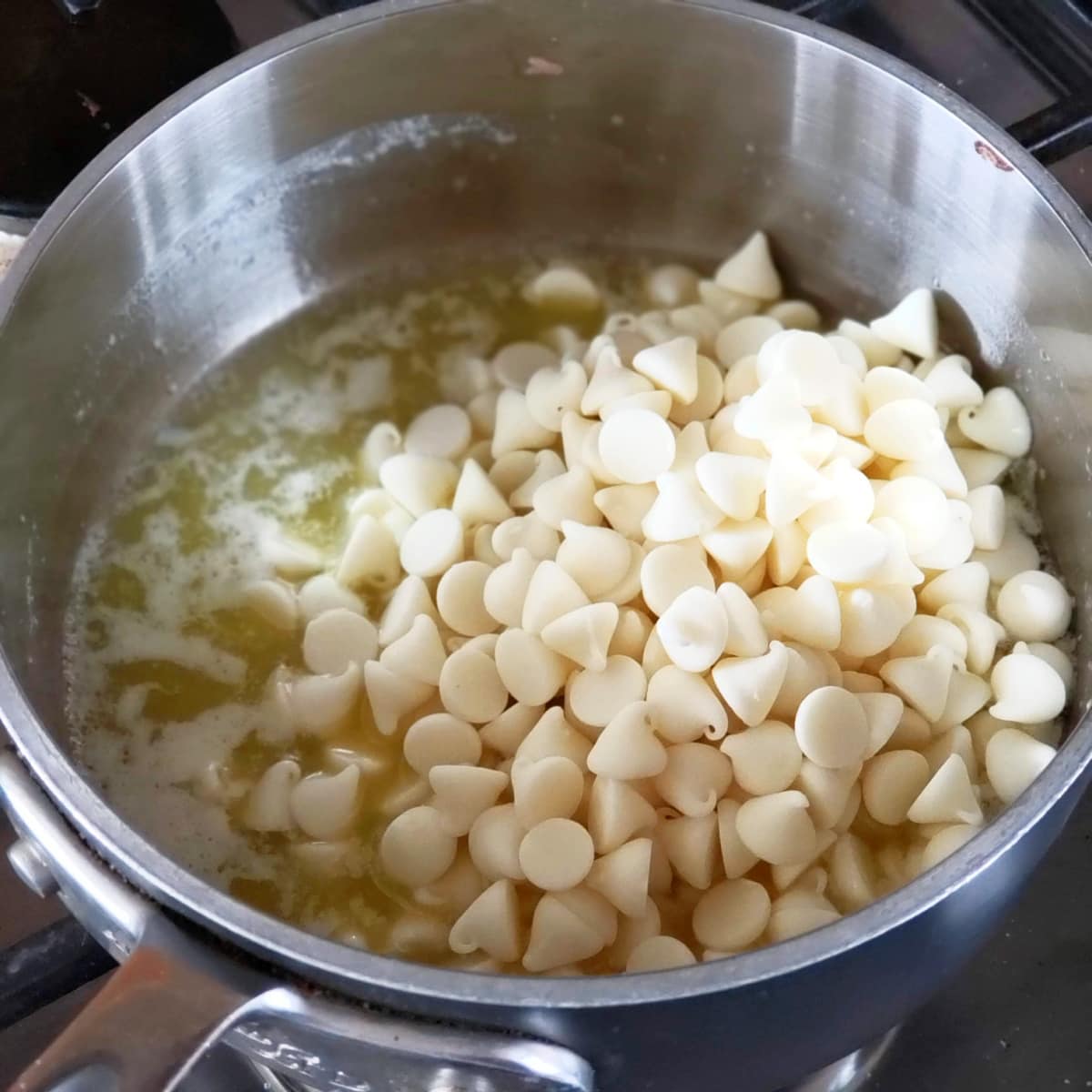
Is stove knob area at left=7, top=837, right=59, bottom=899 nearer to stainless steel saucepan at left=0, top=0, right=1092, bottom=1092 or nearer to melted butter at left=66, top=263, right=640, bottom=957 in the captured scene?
stainless steel saucepan at left=0, top=0, right=1092, bottom=1092

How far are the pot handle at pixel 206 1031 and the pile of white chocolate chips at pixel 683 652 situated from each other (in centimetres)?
11

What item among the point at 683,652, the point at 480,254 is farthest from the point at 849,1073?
the point at 480,254

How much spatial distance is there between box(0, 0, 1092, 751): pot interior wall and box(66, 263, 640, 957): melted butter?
0.02 m

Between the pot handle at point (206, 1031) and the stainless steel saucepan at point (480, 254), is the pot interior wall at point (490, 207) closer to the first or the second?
the stainless steel saucepan at point (480, 254)

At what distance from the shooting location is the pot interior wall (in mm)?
656

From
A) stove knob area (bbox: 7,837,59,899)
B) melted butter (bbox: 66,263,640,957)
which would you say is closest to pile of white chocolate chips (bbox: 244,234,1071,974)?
melted butter (bbox: 66,263,640,957)

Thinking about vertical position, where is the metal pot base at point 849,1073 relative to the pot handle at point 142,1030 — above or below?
below

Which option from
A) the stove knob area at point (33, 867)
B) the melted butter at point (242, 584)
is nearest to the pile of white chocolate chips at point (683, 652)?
the melted butter at point (242, 584)

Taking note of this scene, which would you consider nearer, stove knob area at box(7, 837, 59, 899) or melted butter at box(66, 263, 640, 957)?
stove knob area at box(7, 837, 59, 899)

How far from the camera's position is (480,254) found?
842 mm

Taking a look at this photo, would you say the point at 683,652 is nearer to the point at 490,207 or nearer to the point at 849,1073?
the point at 849,1073

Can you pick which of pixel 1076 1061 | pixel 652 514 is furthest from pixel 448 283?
pixel 1076 1061

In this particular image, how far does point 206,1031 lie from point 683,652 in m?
0.26

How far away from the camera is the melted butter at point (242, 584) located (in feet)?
2.04
